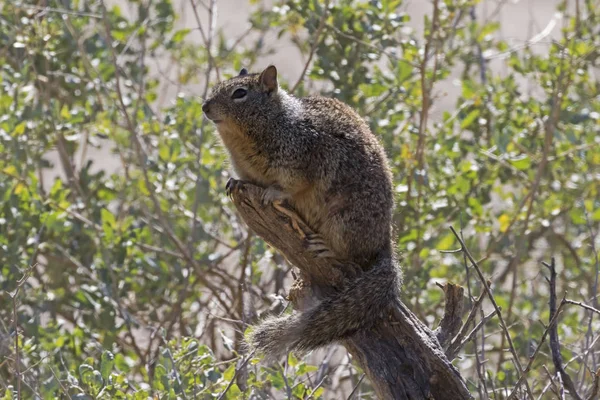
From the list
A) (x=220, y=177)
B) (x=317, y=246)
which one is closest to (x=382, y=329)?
(x=317, y=246)

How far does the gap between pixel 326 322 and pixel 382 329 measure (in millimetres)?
225

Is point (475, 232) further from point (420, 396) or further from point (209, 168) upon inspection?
point (420, 396)

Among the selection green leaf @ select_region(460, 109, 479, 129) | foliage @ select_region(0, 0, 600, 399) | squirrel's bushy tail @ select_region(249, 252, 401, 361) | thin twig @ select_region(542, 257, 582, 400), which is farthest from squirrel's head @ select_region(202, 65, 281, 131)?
thin twig @ select_region(542, 257, 582, 400)

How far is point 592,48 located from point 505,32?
663 cm

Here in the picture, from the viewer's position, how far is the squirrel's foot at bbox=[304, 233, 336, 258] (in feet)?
13.3

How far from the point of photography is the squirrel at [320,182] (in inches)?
147

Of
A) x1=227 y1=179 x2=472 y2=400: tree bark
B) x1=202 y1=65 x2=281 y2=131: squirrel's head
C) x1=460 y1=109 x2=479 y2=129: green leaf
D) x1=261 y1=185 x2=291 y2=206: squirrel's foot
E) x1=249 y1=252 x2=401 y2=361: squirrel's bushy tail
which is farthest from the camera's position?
x1=460 y1=109 x2=479 y2=129: green leaf

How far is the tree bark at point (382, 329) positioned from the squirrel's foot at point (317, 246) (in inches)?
0.9

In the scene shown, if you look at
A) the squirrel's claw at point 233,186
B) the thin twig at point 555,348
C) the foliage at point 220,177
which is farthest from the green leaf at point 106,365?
the thin twig at point 555,348

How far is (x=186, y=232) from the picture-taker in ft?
21.0

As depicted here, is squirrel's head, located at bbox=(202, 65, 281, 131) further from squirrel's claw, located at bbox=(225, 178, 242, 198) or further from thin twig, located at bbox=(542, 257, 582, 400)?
thin twig, located at bbox=(542, 257, 582, 400)

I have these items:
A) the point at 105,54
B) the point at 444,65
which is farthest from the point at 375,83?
the point at 105,54

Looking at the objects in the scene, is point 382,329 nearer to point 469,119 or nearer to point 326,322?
point 326,322

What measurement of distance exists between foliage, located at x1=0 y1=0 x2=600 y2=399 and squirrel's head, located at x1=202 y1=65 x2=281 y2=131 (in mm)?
627
